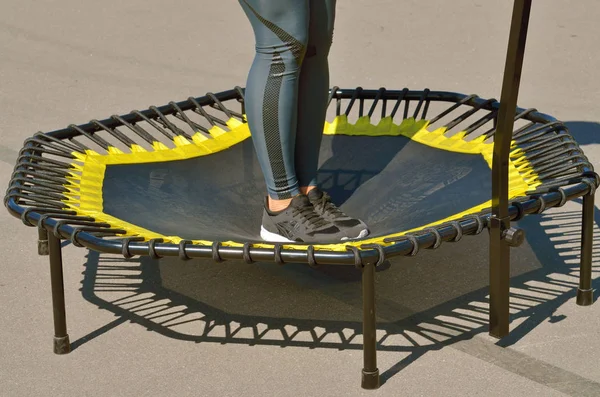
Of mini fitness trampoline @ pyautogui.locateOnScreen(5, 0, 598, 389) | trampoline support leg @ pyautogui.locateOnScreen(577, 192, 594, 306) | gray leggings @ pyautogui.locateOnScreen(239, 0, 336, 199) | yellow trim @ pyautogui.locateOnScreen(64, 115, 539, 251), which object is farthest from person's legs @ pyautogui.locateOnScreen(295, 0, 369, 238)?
trampoline support leg @ pyautogui.locateOnScreen(577, 192, 594, 306)

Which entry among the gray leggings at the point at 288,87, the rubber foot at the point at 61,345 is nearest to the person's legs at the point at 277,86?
the gray leggings at the point at 288,87

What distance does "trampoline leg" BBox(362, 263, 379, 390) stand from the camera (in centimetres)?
243

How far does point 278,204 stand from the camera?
302 centimetres

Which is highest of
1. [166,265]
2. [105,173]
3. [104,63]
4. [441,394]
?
[104,63]

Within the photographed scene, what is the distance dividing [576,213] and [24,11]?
4.25m

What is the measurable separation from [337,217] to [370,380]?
63 cm

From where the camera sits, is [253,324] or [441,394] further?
[253,324]

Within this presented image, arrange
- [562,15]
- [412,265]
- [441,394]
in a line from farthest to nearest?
[562,15] → [412,265] → [441,394]

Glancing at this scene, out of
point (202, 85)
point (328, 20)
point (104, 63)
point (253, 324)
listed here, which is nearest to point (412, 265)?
point (253, 324)

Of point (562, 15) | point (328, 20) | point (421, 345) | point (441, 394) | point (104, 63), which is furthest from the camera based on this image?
point (562, 15)

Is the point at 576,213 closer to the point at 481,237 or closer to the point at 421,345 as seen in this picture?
the point at 481,237

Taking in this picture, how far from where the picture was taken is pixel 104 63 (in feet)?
18.9

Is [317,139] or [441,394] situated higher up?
[317,139]

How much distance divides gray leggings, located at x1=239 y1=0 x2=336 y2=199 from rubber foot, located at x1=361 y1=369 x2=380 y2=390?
2.26ft
